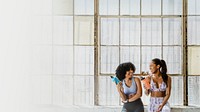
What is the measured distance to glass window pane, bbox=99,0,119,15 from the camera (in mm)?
4750

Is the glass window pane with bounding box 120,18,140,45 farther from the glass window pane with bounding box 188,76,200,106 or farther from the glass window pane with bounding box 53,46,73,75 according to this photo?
the glass window pane with bounding box 188,76,200,106

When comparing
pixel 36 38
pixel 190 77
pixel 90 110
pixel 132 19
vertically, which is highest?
pixel 132 19

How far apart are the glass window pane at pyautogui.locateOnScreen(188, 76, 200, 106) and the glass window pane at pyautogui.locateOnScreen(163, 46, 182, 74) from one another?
21 cm

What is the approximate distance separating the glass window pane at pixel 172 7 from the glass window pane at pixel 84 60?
111 centimetres

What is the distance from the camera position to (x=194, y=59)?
4.75m

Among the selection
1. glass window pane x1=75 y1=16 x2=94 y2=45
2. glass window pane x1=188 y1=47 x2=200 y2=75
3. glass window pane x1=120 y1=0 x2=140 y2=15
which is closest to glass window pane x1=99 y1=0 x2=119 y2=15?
glass window pane x1=120 y1=0 x2=140 y2=15

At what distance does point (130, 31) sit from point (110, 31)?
0.27 metres

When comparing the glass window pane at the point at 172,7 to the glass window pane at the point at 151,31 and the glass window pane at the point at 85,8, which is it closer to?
the glass window pane at the point at 151,31

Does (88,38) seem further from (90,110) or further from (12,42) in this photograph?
(12,42)

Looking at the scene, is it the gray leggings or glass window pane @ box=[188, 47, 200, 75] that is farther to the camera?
glass window pane @ box=[188, 47, 200, 75]

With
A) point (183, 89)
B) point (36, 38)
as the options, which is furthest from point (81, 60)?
point (36, 38)

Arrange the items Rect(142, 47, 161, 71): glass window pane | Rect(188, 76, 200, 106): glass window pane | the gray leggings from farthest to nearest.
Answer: Rect(142, 47, 161, 71): glass window pane → Rect(188, 76, 200, 106): glass window pane → the gray leggings

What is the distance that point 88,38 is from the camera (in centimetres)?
477

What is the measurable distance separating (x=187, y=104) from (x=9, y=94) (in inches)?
180
